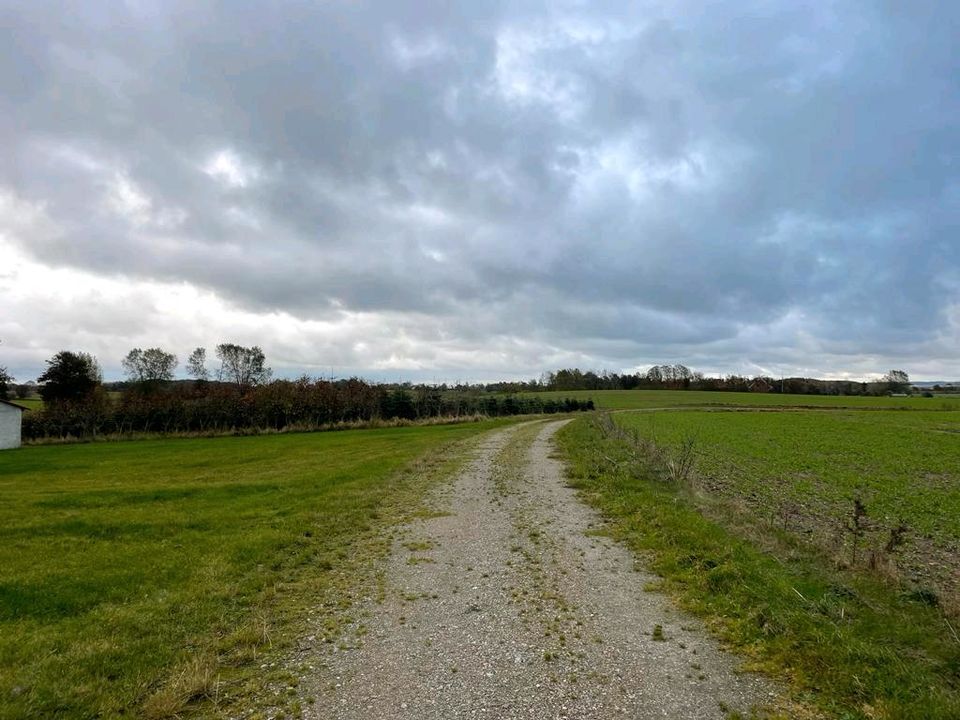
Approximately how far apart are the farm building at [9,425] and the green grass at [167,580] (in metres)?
30.0

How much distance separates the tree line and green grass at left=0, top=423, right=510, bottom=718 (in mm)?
31518

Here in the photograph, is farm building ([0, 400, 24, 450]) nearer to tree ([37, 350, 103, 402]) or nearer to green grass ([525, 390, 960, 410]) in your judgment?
tree ([37, 350, 103, 402])

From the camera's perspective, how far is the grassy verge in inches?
163

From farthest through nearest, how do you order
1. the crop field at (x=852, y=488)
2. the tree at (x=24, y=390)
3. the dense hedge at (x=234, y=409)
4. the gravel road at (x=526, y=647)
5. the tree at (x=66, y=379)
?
1. the tree at (x=24, y=390)
2. the tree at (x=66, y=379)
3. the dense hedge at (x=234, y=409)
4. the crop field at (x=852, y=488)
5. the gravel road at (x=526, y=647)

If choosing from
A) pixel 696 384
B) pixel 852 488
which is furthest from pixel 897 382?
pixel 852 488

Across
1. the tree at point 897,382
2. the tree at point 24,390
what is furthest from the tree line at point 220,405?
the tree at point 897,382

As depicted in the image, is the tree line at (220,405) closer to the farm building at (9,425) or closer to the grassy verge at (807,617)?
the farm building at (9,425)

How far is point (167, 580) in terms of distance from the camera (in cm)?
727

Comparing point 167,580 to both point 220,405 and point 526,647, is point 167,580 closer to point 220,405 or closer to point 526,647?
point 526,647

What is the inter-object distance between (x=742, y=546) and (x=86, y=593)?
911cm

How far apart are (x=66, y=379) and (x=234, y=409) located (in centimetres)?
2655

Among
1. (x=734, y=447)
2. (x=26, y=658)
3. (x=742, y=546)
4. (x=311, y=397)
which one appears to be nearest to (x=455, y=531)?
(x=742, y=546)

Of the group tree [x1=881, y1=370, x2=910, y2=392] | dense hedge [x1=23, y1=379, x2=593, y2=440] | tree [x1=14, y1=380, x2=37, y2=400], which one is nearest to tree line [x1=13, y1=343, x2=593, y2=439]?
dense hedge [x1=23, y1=379, x2=593, y2=440]

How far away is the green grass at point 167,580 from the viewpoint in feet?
14.6
